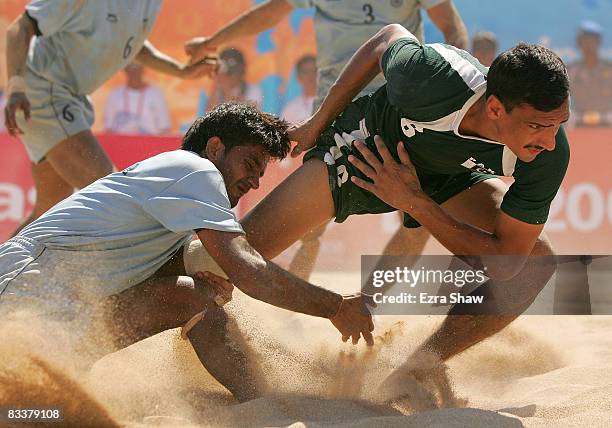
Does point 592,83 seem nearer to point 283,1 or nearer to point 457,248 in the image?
point 283,1

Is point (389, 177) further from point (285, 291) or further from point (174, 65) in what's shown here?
point (174, 65)

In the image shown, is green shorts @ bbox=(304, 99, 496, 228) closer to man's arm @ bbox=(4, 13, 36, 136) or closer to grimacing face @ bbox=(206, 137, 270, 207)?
grimacing face @ bbox=(206, 137, 270, 207)

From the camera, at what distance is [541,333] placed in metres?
4.78

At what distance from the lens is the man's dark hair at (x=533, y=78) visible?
3.10 metres

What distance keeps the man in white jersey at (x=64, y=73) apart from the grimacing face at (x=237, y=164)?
7.05ft

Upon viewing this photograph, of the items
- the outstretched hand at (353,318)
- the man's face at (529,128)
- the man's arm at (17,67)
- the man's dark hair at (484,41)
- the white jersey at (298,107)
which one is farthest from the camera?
the white jersey at (298,107)

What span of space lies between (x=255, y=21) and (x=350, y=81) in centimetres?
237

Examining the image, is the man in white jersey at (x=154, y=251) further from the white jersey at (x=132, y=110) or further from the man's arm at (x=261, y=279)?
the white jersey at (x=132, y=110)

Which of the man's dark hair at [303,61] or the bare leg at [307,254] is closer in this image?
the bare leg at [307,254]

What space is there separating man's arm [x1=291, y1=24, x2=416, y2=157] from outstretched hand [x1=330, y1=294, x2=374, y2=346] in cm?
79

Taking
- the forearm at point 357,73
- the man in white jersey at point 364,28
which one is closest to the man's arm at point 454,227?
the forearm at point 357,73

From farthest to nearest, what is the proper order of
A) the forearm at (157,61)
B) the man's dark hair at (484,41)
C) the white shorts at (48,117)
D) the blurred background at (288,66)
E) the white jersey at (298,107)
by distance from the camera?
the white jersey at (298,107) < the blurred background at (288,66) < the man's dark hair at (484,41) < the forearm at (157,61) < the white shorts at (48,117)

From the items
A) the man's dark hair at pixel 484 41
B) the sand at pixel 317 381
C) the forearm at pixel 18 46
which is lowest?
the sand at pixel 317 381

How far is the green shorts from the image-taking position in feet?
12.5
